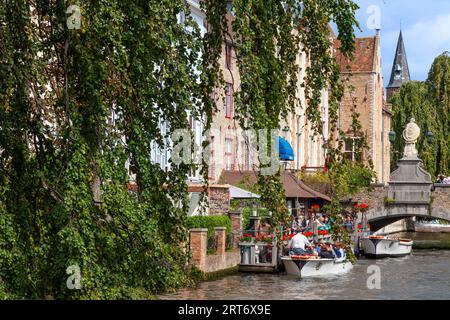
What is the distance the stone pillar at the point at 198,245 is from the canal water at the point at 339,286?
2.15 feet

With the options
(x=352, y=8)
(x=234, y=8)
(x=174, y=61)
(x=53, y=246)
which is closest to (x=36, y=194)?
(x=53, y=246)

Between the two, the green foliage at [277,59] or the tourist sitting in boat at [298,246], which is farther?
the tourist sitting in boat at [298,246]

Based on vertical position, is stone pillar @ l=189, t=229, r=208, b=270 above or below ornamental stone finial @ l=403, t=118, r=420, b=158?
below

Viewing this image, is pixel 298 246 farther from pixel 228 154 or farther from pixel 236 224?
pixel 228 154

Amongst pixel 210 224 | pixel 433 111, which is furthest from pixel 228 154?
pixel 433 111

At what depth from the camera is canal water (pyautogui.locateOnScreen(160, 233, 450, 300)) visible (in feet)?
78.2

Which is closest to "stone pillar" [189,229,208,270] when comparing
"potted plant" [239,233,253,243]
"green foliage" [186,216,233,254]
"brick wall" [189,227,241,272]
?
"brick wall" [189,227,241,272]

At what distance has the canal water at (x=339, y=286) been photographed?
78.2ft

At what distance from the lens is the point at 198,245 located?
25125mm

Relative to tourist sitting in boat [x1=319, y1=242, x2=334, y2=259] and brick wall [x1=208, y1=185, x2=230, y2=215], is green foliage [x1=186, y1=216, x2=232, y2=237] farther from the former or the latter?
tourist sitting in boat [x1=319, y1=242, x2=334, y2=259]

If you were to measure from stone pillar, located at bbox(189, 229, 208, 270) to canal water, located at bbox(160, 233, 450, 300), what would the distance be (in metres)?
0.66

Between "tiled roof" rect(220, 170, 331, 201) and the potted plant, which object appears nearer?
the potted plant

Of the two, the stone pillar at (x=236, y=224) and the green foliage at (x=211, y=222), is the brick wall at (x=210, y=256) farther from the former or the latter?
the stone pillar at (x=236, y=224)

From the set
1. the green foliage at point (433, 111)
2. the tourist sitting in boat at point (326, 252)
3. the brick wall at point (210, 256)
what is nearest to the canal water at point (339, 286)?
the brick wall at point (210, 256)
